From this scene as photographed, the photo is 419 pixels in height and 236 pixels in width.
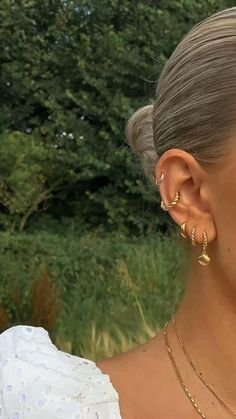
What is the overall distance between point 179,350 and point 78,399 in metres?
0.20

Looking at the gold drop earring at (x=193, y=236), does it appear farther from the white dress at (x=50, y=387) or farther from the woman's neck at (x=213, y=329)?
the white dress at (x=50, y=387)

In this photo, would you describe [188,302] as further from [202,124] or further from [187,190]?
[202,124]

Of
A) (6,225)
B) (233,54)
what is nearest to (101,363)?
(233,54)

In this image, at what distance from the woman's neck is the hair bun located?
0.69 ft

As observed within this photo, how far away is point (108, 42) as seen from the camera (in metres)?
8.18

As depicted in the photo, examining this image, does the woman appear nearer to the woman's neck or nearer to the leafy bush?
the woman's neck

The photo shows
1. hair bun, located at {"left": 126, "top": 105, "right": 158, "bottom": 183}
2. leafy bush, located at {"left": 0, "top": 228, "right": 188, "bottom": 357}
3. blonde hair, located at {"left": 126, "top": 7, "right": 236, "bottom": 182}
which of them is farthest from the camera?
leafy bush, located at {"left": 0, "top": 228, "right": 188, "bottom": 357}

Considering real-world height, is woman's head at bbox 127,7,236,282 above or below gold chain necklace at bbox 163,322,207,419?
above

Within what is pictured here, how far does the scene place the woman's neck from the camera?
1.35 meters

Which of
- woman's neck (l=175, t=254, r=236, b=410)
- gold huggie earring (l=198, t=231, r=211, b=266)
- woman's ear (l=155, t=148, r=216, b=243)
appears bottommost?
woman's neck (l=175, t=254, r=236, b=410)

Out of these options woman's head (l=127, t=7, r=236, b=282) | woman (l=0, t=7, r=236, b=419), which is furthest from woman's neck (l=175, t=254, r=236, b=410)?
woman's head (l=127, t=7, r=236, b=282)

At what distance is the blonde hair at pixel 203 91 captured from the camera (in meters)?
1.28

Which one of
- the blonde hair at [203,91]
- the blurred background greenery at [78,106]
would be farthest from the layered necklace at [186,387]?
the blurred background greenery at [78,106]

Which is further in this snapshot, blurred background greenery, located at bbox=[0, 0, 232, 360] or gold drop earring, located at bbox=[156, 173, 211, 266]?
blurred background greenery, located at bbox=[0, 0, 232, 360]
